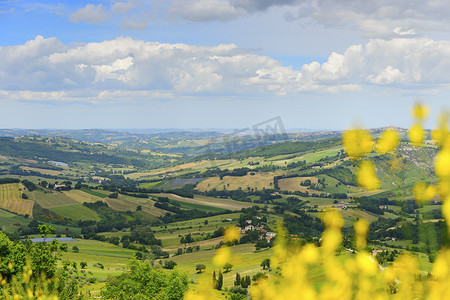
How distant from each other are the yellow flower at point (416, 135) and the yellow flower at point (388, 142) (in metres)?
0.26

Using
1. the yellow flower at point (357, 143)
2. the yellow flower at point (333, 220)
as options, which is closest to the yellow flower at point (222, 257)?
the yellow flower at point (333, 220)

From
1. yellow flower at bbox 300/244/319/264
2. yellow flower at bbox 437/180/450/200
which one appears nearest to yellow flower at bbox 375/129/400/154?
yellow flower at bbox 437/180/450/200

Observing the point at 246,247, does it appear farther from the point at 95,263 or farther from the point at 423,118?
the point at 423,118

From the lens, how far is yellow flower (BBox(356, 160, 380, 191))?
5320mm

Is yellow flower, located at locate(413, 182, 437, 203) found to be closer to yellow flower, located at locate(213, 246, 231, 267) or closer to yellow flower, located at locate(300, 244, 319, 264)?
yellow flower, located at locate(300, 244, 319, 264)

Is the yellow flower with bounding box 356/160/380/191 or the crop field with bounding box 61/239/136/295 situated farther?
the crop field with bounding box 61/239/136/295

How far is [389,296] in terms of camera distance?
4.94 metres

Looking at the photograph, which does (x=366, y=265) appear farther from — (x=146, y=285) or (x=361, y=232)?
(x=146, y=285)

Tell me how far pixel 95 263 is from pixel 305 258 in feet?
456

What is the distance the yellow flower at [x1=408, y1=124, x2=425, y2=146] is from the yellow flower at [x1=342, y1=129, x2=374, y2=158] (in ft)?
2.24

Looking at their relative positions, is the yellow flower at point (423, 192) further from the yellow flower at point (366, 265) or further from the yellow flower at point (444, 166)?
the yellow flower at point (366, 265)

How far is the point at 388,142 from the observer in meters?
5.60

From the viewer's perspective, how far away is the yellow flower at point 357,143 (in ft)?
19.4

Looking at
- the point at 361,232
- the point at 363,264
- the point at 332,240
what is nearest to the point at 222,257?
the point at 332,240
